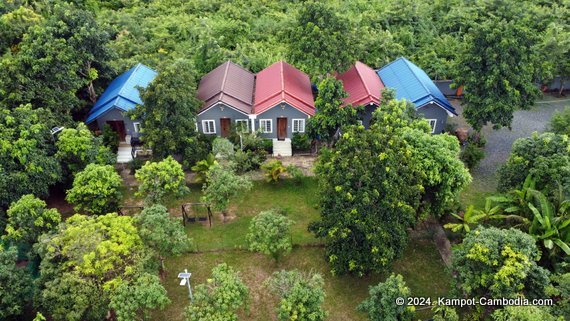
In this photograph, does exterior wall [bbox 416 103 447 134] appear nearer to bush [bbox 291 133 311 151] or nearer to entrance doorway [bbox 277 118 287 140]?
bush [bbox 291 133 311 151]

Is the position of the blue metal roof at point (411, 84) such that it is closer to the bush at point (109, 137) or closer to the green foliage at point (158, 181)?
the green foliage at point (158, 181)

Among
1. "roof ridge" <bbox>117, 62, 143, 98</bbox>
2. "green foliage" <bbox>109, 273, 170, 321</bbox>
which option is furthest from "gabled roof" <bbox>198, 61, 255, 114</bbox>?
"green foliage" <bbox>109, 273, 170, 321</bbox>

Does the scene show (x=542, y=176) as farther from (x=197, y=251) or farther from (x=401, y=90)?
(x=197, y=251)

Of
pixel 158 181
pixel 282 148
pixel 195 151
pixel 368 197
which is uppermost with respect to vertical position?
pixel 282 148

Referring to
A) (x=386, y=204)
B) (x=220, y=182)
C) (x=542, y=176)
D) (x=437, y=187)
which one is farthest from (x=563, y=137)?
(x=220, y=182)

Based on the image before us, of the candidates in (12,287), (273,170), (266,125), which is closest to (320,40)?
(266,125)

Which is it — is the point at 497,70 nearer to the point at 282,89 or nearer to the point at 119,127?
the point at 282,89

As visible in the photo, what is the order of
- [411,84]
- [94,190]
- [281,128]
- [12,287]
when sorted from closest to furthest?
1. [12,287]
2. [94,190]
3. [281,128]
4. [411,84]
